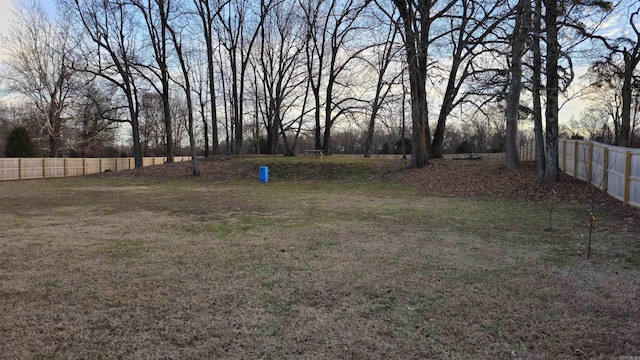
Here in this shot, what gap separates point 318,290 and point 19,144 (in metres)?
39.2

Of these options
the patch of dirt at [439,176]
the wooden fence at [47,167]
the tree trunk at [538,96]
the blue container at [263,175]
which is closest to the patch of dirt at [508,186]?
the patch of dirt at [439,176]

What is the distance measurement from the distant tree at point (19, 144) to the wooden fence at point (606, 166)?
127ft

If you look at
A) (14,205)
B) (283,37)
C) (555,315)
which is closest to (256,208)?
(14,205)

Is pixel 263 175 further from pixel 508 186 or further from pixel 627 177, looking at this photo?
pixel 627 177

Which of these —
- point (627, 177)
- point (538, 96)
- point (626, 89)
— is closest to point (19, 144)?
point (538, 96)

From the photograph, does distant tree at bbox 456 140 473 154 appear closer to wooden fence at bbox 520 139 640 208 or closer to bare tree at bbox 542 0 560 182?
wooden fence at bbox 520 139 640 208

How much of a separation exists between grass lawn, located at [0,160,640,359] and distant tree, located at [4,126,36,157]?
32.3m

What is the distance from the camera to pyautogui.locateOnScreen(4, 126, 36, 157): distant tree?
33.8 m

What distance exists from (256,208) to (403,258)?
18.4ft

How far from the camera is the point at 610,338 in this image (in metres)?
2.88

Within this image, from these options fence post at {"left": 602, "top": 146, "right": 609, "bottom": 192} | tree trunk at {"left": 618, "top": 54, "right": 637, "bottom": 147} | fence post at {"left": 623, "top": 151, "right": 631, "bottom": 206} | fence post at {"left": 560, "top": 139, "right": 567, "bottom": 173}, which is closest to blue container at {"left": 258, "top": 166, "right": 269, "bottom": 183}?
fence post at {"left": 560, "top": 139, "right": 567, "bottom": 173}

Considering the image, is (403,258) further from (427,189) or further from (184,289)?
(427,189)

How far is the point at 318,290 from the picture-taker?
12.8 feet

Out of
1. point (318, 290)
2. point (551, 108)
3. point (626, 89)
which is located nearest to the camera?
point (318, 290)
